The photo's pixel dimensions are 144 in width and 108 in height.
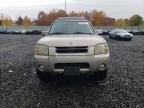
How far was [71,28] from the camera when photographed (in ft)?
26.5

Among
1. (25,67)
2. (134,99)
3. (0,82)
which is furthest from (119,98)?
(25,67)

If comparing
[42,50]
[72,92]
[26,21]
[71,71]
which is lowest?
[26,21]

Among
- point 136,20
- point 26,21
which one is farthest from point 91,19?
point 26,21

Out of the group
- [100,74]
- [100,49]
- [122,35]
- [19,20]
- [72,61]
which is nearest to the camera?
[72,61]

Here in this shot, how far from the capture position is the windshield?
26.1 ft

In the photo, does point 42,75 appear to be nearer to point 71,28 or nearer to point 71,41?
point 71,41

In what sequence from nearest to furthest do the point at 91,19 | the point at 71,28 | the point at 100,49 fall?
the point at 100,49 → the point at 71,28 → the point at 91,19

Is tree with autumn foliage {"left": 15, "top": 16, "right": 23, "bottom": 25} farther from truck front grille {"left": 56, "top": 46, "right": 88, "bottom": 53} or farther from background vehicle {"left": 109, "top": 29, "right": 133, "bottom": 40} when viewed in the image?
truck front grille {"left": 56, "top": 46, "right": 88, "bottom": 53}

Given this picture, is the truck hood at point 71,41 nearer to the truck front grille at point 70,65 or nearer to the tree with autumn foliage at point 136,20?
the truck front grille at point 70,65

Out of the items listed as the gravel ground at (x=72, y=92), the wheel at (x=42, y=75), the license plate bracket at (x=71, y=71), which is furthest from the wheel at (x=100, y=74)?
the wheel at (x=42, y=75)

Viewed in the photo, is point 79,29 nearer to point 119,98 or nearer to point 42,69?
point 42,69

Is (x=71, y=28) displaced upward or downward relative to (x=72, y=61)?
upward

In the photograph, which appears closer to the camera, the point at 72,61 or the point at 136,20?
the point at 72,61

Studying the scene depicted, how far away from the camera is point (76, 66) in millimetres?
6340
